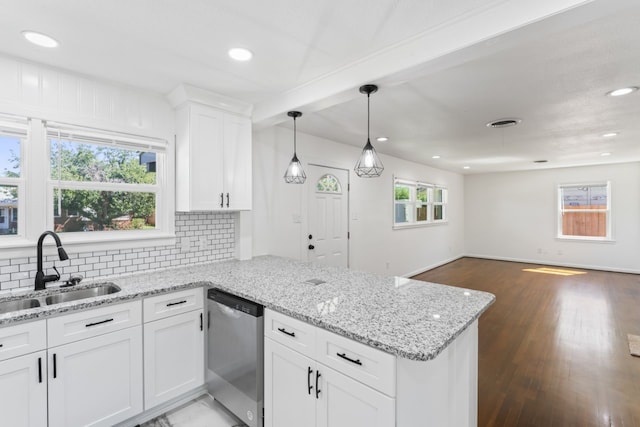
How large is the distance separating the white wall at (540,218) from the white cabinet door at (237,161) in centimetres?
766

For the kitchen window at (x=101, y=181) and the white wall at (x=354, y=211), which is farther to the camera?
the white wall at (x=354, y=211)

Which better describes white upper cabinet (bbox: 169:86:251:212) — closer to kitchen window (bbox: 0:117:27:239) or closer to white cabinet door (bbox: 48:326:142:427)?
kitchen window (bbox: 0:117:27:239)

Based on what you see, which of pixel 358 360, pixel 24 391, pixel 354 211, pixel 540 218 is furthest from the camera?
pixel 540 218

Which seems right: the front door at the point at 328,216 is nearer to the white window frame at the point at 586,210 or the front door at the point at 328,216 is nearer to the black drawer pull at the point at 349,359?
the black drawer pull at the point at 349,359

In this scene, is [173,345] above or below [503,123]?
below

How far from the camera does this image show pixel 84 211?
240cm

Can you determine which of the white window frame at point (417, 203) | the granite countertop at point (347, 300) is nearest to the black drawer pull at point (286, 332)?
the granite countertop at point (347, 300)

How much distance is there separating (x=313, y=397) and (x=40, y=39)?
2551 millimetres

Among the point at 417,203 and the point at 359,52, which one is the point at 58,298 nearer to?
the point at 359,52

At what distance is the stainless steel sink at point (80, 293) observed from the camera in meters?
2.07

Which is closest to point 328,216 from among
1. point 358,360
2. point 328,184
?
point 328,184

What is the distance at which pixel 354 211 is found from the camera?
4.73 meters

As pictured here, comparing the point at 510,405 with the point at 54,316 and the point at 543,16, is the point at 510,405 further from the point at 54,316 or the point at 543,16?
the point at 54,316

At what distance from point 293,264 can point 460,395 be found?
1677mm
